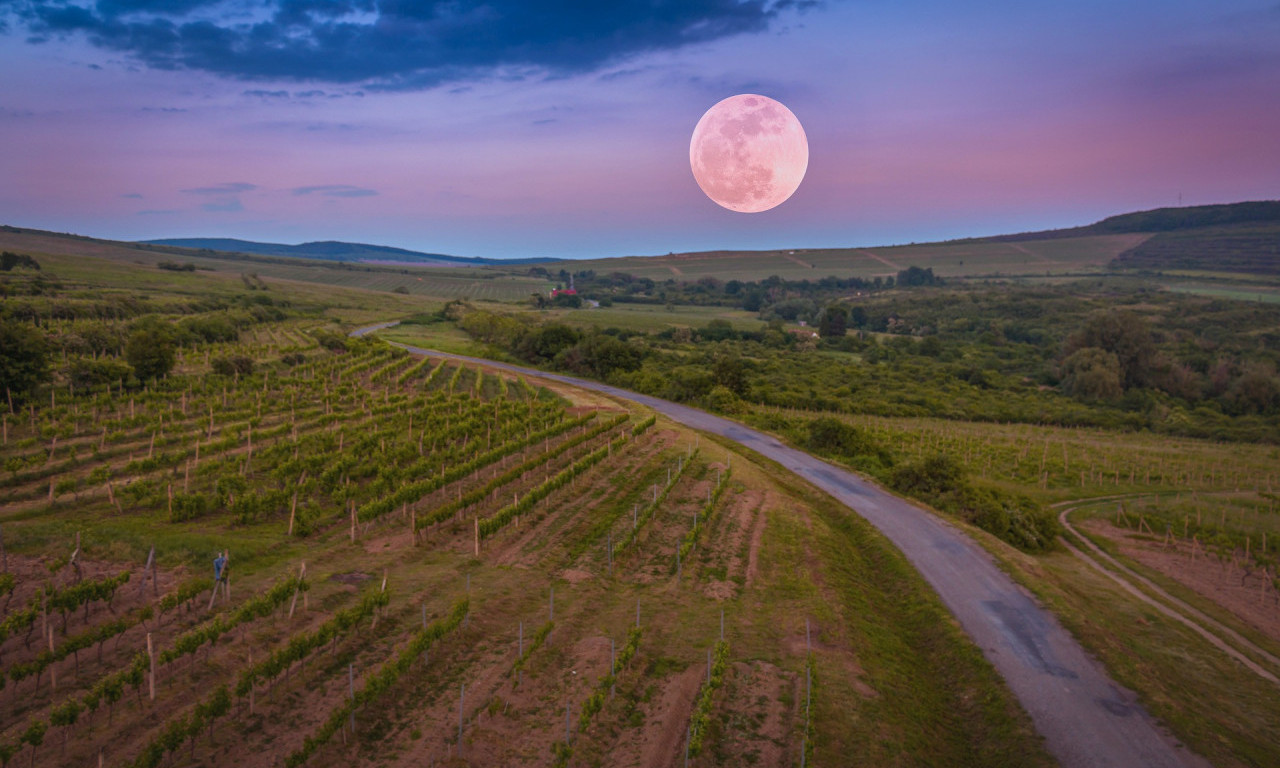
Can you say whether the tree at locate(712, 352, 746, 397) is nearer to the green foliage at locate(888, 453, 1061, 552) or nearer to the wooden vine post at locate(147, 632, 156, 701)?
the green foliage at locate(888, 453, 1061, 552)

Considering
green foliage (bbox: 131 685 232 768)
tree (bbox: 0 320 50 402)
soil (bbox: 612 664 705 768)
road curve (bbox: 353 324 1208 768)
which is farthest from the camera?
tree (bbox: 0 320 50 402)

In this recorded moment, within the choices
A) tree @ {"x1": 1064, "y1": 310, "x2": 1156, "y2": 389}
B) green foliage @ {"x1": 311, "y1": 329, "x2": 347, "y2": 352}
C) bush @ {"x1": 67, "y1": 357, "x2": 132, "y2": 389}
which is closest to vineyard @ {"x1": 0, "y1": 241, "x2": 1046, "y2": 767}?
bush @ {"x1": 67, "y1": 357, "x2": 132, "y2": 389}

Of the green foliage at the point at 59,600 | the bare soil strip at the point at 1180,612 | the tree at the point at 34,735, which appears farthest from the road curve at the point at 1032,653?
the green foliage at the point at 59,600

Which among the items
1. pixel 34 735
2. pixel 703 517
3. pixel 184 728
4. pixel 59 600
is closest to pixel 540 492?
pixel 703 517

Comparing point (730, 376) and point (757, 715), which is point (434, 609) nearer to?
point (757, 715)

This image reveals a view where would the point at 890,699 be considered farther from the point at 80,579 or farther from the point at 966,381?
the point at 966,381
